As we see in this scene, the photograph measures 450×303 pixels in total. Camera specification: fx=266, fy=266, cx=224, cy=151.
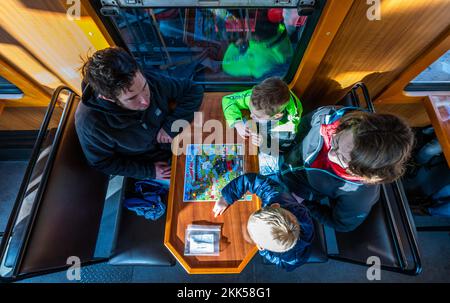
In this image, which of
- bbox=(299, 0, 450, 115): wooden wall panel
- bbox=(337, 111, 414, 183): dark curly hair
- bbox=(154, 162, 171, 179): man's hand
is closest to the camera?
bbox=(337, 111, 414, 183): dark curly hair

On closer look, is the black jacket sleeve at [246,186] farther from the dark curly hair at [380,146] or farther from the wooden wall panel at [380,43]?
the wooden wall panel at [380,43]

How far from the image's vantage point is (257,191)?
167cm

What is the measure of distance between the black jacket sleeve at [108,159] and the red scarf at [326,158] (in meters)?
1.21

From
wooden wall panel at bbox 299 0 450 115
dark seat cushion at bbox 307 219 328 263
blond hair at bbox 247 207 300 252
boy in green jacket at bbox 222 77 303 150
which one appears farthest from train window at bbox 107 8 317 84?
dark seat cushion at bbox 307 219 328 263

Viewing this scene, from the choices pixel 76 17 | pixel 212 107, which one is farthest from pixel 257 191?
pixel 76 17

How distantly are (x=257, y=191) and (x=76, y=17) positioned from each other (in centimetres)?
152

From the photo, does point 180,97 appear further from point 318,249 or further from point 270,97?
point 318,249

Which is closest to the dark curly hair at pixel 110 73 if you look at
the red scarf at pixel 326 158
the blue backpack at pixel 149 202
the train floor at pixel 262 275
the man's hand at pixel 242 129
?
the man's hand at pixel 242 129

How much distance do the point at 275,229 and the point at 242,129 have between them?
803 millimetres

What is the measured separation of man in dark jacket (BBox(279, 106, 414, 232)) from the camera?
1188 millimetres

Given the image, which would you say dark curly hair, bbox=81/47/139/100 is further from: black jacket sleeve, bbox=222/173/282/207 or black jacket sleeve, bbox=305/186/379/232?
black jacket sleeve, bbox=305/186/379/232

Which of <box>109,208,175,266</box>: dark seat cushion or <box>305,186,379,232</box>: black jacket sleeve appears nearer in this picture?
<box>305,186,379,232</box>: black jacket sleeve

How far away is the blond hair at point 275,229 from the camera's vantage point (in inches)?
53.5

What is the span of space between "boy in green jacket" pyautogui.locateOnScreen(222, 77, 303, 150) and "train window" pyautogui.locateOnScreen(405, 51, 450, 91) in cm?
110
